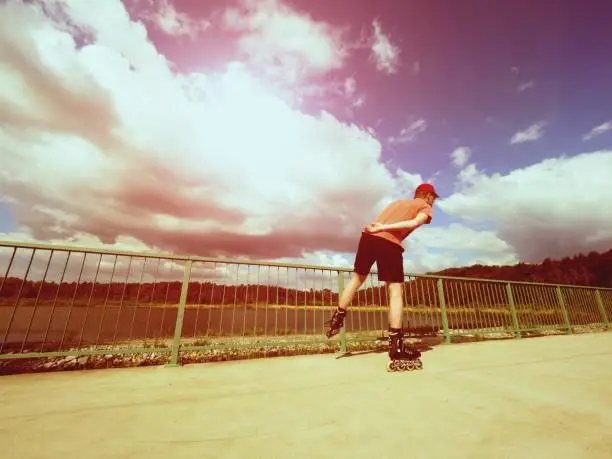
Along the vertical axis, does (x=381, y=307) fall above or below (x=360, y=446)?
above

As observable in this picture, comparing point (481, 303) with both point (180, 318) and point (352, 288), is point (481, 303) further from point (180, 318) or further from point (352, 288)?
point (180, 318)

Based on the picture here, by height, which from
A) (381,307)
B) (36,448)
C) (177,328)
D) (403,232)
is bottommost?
(36,448)

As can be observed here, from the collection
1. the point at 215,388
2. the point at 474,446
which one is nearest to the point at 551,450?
the point at 474,446

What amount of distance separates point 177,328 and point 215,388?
4.92 ft

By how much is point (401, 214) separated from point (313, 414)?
228 centimetres

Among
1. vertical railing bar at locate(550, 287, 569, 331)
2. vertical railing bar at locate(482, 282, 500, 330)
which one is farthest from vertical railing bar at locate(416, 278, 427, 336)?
vertical railing bar at locate(550, 287, 569, 331)

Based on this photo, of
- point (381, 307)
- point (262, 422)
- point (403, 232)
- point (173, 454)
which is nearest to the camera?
point (173, 454)

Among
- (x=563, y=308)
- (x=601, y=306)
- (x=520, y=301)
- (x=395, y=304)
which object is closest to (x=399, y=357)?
(x=395, y=304)

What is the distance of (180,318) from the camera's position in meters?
3.53

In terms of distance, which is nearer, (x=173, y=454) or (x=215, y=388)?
(x=173, y=454)

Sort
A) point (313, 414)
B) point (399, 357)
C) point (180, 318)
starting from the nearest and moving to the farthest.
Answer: point (313, 414) → point (399, 357) → point (180, 318)

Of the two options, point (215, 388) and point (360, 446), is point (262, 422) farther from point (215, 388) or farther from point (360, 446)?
point (215, 388)

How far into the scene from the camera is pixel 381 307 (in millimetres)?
4805

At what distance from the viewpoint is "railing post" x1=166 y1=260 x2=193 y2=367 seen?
328cm
